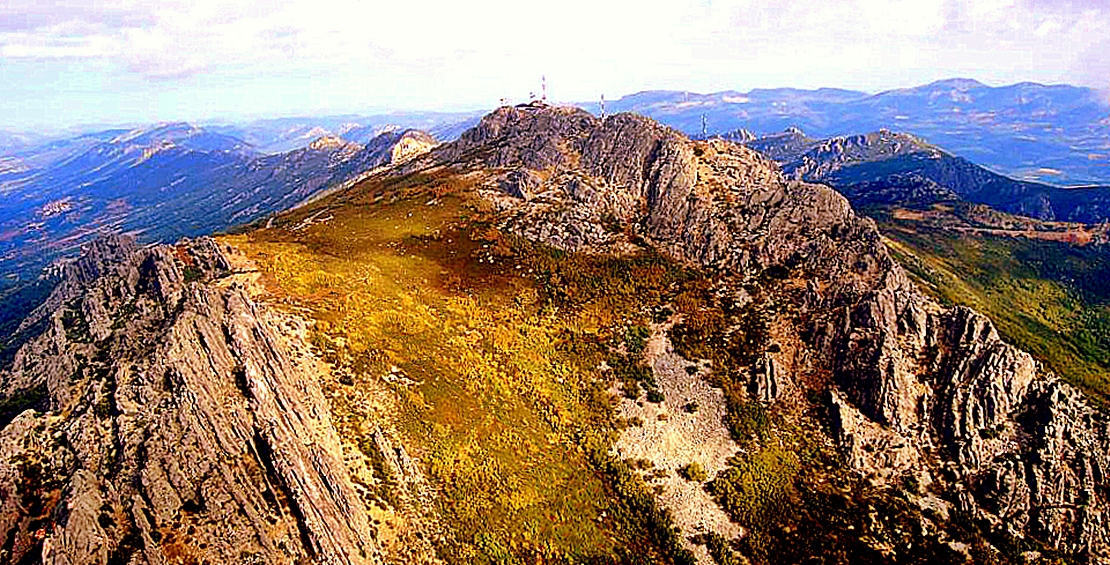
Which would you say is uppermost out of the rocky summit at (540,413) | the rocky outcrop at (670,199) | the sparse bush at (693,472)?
the rocky outcrop at (670,199)

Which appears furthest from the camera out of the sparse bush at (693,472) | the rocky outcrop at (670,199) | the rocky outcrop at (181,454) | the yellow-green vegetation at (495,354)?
the rocky outcrop at (670,199)

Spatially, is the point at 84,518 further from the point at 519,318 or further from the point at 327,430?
the point at 519,318

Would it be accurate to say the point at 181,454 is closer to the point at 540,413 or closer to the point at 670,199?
the point at 540,413

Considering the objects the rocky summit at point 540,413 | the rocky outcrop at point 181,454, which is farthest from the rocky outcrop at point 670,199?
the rocky outcrop at point 181,454

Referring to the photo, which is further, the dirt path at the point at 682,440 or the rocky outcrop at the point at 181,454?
the dirt path at the point at 682,440

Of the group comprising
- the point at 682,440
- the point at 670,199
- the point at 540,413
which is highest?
the point at 670,199

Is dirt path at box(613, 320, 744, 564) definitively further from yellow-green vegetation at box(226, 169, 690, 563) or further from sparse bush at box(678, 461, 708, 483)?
yellow-green vegetation at box(226, 169, 690, 563)

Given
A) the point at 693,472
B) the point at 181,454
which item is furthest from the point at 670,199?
the point at 181,454

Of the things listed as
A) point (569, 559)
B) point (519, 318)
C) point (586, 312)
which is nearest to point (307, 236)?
point (519, 318)

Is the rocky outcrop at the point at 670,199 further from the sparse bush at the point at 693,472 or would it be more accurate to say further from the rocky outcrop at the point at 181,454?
the rocky outcrop at the point at 181,454
